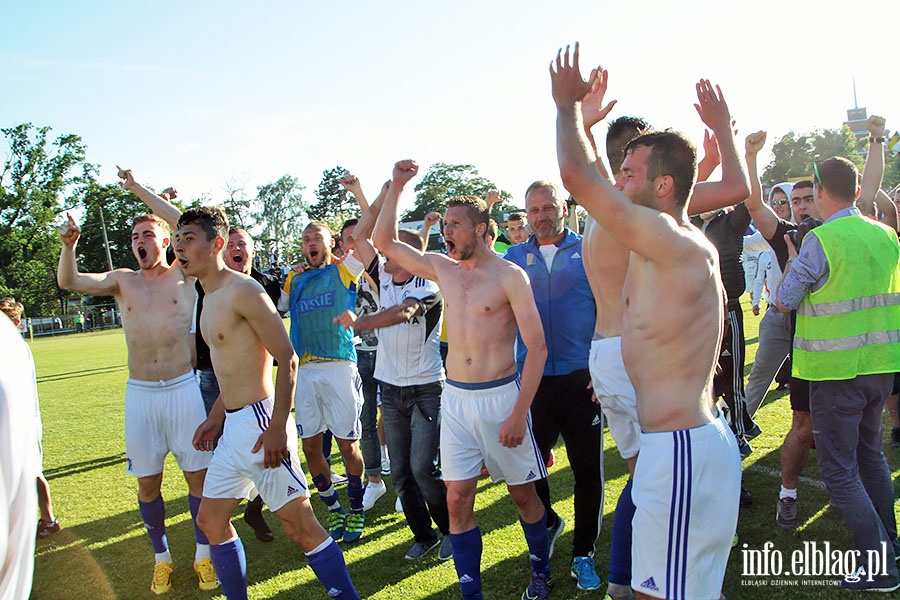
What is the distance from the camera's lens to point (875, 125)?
491 centimetres

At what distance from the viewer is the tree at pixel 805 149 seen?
69.4 m

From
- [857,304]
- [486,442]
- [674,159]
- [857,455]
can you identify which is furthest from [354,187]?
[857,455]

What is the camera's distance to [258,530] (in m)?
5.04

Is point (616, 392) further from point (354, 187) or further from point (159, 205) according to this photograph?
point (159, 205)

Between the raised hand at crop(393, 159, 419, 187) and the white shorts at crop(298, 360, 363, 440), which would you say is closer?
the raised hand at crop(393, 159, 419, 187)

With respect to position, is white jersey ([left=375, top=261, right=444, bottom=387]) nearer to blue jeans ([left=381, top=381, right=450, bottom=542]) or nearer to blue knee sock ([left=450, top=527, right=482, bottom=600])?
blue jeans ([left=381, top=381, right=450, bottom=542])

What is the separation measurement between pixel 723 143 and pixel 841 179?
1.26 m

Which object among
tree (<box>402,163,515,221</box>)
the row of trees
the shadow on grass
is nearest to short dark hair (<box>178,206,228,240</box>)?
the shadow on grass

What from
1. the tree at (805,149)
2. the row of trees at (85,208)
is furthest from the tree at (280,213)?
the tree at (805,149)

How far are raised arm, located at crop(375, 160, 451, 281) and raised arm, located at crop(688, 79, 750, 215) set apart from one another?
170 centimetres

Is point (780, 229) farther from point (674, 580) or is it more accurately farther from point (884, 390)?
point (674, 580)

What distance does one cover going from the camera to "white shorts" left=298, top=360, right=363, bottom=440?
5.16m

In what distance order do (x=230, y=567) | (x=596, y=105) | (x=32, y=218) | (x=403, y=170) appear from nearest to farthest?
(x=596, y=105) → (x=230, y=567) → (x=403, y=170) → (x=32, y=218)

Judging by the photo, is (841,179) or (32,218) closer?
(841,179)
